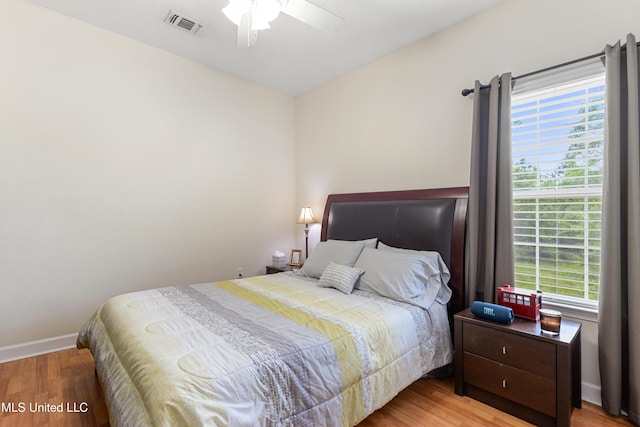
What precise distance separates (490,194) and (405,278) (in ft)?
2.90

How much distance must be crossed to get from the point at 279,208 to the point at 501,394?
311 centimetres

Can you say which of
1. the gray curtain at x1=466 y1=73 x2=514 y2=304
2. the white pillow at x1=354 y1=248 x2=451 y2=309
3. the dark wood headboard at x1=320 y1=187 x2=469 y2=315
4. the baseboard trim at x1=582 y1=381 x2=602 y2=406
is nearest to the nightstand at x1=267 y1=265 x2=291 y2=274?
the dark wood headboard at x1=320 y1=187 x2=469 y2=315

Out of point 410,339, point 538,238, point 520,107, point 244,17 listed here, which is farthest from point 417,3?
point 410,339

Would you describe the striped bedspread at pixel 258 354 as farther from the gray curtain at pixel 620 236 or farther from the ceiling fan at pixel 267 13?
the ceiling fan at pixel 267 13

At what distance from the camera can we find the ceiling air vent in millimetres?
2623

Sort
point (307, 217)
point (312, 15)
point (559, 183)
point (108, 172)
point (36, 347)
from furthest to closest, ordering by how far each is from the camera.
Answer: point (307, 217) < point (108, 172) < point (36, 347) < point (559, 183) < point (312, 15)

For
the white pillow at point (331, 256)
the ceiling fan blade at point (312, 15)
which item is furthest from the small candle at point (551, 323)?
the ceiling fan blade at point (312, 15)

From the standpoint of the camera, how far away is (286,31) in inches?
111

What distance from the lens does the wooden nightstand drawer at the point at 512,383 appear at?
5.73 ft

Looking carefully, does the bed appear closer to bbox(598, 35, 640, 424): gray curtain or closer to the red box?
the red box

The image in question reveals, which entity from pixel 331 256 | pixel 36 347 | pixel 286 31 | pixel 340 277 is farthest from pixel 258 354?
pixel 286 31

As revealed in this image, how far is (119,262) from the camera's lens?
3008 mm

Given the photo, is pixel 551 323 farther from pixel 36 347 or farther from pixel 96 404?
pixel 36 347

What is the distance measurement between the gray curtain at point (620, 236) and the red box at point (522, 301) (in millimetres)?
331
